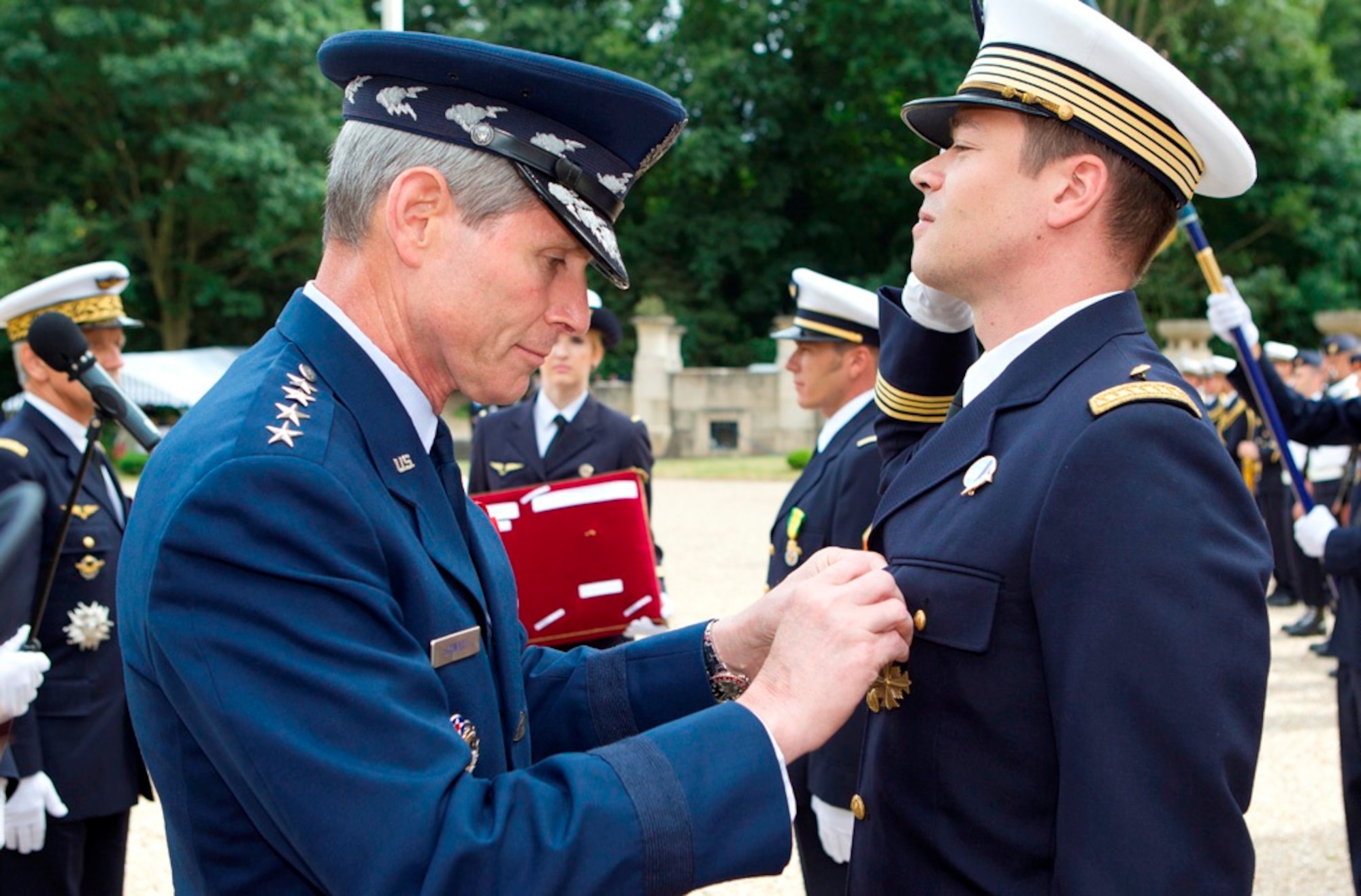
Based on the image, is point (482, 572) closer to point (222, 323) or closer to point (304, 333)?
point (304, 333)

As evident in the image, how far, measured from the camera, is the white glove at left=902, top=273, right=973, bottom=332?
8.55 feet

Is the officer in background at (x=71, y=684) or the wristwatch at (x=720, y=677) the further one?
the officer in background at (x=71, y=684)

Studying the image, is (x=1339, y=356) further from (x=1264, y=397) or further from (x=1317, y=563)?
(x=1264, y=397)

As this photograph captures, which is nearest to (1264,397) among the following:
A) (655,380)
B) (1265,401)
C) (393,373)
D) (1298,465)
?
(1265,401)

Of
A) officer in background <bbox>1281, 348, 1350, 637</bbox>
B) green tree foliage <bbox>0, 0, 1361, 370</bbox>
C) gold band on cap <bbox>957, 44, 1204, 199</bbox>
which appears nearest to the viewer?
gold band on cap <bbox>957, 44, 1204, 199</bbox>

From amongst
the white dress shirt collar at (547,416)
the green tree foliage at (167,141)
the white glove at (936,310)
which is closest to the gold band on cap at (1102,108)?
the white glove at (936,310)

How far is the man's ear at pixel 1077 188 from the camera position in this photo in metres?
1.96

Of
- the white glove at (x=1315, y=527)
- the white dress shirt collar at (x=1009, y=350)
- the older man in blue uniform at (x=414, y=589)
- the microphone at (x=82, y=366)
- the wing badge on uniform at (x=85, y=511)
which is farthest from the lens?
the white glove at (x=1315, y=527)

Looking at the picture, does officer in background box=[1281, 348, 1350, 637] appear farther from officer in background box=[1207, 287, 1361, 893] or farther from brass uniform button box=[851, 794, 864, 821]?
brass uniform button box=[851, 794, 864, 821]

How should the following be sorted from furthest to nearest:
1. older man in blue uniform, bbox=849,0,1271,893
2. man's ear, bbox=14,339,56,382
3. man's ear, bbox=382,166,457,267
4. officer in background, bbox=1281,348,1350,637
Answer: officer in background, bbox=1281,348,1350,637 < man's ear, bbox=14,339,56,382 < man's ear, bbox=382,166,457,267 < older man in blue uniform, bbox=849,0,1271,893

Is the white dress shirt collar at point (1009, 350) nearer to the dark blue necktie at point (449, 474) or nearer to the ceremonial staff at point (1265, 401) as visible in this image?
the dark blue necktie at point (449, 474)

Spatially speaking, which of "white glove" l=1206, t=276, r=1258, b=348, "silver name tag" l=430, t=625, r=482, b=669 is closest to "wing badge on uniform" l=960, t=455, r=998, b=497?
"silver name tag" l=430, t=625, r=482, b=669

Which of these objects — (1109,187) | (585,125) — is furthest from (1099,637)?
(585,125)

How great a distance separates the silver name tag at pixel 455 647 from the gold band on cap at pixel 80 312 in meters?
3.31
